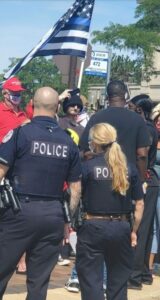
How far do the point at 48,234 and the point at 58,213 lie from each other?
6.9 inches

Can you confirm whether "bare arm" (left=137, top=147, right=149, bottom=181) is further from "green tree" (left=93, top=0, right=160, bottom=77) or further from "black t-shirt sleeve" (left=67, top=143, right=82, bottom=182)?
"green tree" (left=93, top=0, right=160, bottom=77)

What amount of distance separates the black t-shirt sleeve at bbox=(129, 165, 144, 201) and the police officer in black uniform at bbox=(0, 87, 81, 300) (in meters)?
0.60

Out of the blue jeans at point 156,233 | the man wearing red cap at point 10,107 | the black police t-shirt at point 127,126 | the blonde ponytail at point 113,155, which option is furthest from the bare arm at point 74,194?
the blue jeans at point 156,233

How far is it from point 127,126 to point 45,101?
5.54 ft

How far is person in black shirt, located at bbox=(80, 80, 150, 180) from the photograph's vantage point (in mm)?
7172

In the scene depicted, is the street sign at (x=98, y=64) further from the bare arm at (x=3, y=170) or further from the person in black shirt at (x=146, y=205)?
the bare arm at (x=3, y=170)

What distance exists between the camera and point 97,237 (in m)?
5.90

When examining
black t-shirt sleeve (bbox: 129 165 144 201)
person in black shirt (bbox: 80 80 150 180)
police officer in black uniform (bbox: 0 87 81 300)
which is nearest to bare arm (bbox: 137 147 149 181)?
person in black shirt (bbox: 80 80 150 180)

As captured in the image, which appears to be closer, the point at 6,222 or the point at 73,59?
the point at 6,222

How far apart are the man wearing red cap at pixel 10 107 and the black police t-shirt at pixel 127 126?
43.2 inches

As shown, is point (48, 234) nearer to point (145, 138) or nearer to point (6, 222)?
point (6, 222)

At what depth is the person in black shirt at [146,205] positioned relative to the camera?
8.13m

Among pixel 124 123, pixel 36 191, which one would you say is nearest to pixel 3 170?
pixel 36 191

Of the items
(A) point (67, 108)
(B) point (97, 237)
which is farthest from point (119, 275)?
(A) point (67, 108)
